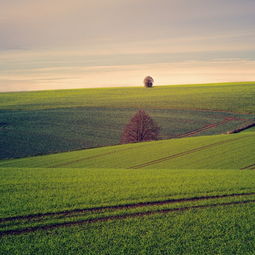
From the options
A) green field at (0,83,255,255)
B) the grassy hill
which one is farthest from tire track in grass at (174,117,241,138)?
green field at (0,83,255,255)

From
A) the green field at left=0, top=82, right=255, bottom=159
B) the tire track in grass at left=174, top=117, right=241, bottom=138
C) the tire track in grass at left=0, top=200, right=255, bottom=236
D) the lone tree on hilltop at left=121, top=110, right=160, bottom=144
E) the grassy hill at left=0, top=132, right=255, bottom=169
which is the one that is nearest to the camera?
the tire track in grass at left=0, top=200, right=255, bottom=236

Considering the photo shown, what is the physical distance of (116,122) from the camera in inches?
2077

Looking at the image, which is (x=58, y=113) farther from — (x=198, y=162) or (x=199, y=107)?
(x=198, y=162)

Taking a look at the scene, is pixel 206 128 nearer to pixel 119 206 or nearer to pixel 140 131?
pixel 140 131

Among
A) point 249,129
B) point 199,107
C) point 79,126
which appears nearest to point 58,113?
point 79,126

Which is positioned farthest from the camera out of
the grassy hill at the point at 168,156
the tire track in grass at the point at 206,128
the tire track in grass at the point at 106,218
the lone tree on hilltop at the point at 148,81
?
the lone tree on hilltop at the point at 148,81

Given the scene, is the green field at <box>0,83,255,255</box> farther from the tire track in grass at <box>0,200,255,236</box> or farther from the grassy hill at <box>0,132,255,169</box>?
the grassy hill at <box>0,132,255,169</box>

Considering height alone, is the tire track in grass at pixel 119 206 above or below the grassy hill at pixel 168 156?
above

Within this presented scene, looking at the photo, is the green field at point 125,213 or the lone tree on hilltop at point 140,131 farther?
the lone tree on hilltop at point 140,131

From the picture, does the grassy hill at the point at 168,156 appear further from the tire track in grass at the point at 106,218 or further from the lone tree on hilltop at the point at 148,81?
the lone tree on hilltop at the point at 148,81

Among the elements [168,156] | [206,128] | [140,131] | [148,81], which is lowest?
[168,156]

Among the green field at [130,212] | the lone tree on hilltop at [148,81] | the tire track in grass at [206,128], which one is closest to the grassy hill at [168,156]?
the green field at [130,212]

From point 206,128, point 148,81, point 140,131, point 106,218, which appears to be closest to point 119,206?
point 106,218

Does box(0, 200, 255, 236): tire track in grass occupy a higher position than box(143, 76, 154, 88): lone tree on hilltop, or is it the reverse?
box(143, 76, 154, 88): lone tree on hilltop
